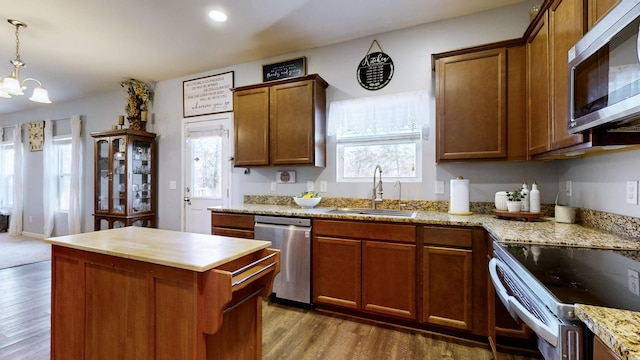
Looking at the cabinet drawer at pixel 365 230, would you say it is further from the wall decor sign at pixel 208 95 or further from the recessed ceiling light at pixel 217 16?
the wall decor sign at pixel 208 95

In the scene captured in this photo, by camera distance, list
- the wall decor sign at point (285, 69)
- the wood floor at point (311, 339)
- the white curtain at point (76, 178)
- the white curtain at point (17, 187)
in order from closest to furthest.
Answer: the wood floor at point (311, 339) < the wall decor sign at point (285, 69) < the white curtain at point (76, 178) < the white curtain at point (17, 187)

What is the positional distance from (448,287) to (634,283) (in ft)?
4.15

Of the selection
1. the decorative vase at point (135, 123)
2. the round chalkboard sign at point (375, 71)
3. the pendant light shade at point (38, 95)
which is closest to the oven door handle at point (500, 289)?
the round chalkboard sign at point (375, 71)

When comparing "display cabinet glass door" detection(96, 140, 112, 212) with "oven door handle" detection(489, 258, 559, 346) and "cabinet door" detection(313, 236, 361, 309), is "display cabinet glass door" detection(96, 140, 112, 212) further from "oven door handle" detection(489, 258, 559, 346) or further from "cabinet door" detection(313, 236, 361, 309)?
"oven door handle" detection(489, 258, 559, 346)

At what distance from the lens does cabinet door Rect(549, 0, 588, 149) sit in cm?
144

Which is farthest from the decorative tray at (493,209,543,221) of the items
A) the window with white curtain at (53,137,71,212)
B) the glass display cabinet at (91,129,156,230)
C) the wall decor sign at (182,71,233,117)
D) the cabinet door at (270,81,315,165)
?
the window with white curtain at (53,137,71,212)

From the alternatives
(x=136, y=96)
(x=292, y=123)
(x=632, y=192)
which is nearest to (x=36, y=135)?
(x=136, y=96)

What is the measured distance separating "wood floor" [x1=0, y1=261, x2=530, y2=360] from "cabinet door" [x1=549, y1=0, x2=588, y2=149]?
58.7 inches

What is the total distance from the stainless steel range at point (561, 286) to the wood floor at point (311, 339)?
914mm

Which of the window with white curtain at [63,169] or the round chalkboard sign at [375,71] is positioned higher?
the round chalkboard sign at [375,71]

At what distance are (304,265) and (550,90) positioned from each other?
2235 millimetres

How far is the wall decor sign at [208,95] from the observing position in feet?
12.3

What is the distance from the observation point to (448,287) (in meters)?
2.07

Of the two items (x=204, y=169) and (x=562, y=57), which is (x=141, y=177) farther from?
(x=562, y=57)
